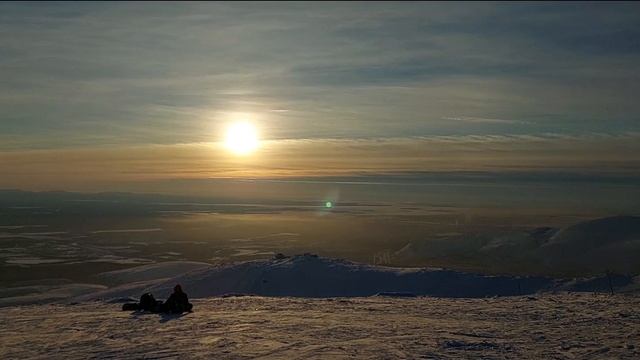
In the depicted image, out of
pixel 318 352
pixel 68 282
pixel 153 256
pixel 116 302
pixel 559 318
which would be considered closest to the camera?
pixel 318 352

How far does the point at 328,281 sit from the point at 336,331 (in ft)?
122

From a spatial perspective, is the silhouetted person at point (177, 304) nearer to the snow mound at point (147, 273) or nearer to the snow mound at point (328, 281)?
the snow mound at point (328, 281)

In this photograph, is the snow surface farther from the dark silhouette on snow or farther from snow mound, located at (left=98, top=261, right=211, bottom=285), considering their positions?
snow mound, located at (left=98, top=261, right=211, bottom=285)

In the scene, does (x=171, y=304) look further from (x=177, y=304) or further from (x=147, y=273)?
(x=147, y=273)

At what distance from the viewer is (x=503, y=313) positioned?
21.8 m

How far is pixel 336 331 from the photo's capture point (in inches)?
726

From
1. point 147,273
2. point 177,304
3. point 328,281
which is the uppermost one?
point 177,304

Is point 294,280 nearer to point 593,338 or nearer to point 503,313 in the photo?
point 503,313

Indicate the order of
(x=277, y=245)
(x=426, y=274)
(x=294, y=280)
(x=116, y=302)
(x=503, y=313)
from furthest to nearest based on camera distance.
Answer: (x=277, y=245), (x=426, y=274), (x=294, y=280), (x=116, y=302), (x=503, y=313)

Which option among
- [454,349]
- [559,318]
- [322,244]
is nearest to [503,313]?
[559,318]

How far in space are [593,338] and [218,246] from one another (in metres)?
140

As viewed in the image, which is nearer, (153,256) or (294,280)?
(294,280)

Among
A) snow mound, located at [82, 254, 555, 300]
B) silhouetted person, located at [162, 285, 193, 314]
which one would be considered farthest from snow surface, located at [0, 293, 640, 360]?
snow mound, located at [82, 254, 555, 300]

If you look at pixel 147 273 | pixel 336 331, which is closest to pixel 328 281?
pixel 336 331
